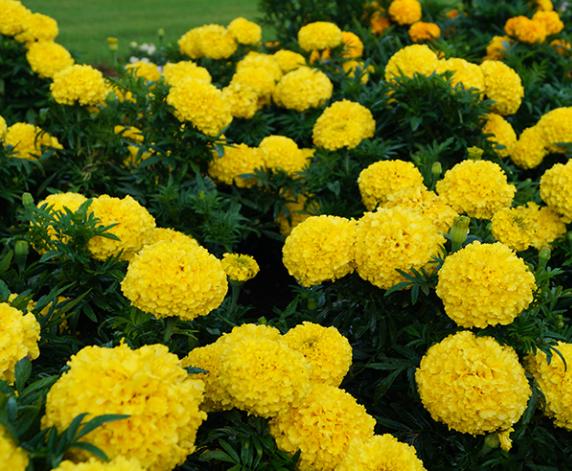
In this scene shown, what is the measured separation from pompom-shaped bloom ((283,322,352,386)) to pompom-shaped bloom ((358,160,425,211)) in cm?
93

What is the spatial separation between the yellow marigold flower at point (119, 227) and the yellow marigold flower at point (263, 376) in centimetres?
65

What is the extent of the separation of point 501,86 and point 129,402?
303 centimetres

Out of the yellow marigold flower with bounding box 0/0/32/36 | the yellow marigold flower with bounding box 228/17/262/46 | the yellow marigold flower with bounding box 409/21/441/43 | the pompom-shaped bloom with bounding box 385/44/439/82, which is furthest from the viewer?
the yellow marigold flower with bounding box 409/21/441/43

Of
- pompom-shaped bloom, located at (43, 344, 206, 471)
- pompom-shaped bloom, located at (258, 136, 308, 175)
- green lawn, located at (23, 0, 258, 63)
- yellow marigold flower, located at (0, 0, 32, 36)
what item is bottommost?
green lawn, located at (23, 0, 258, 63)

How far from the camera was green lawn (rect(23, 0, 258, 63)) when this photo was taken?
9672mm

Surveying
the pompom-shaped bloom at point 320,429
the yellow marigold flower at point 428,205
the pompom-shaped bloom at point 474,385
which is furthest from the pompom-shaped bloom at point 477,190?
the pompom-shaped bloom at point 320,429

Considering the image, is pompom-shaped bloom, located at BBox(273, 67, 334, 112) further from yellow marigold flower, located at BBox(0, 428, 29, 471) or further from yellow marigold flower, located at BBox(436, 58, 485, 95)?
yellow marigold flower, located at BBox(0, 428, 29, 471)

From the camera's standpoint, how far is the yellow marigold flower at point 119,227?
2.19 meters

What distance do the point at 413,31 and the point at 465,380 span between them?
3535 millimetres

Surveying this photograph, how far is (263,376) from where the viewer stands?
1688 mm

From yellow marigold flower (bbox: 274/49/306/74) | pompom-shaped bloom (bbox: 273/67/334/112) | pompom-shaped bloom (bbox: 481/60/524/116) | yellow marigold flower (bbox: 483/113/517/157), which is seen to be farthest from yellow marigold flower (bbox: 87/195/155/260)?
yellow marigold flower (bbox: 274/49/306/74)

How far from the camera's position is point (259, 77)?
13.3ft

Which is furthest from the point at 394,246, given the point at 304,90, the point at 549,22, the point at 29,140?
the point at 549,22

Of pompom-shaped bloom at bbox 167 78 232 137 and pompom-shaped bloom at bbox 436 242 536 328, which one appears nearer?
pompom-shaped bloom at bbox 436 242 536 328
